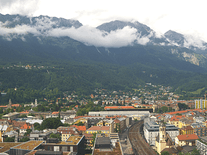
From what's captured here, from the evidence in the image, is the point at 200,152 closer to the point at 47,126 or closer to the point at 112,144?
the point at 112,144

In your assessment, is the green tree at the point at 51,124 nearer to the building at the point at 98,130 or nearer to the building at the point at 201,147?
the building at the point at 98,130

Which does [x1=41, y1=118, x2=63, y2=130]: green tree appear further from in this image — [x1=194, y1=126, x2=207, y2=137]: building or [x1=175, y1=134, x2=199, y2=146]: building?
[x1=194, y1=126, x2=207, y2=137]: building

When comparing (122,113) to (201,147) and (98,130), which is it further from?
(201,147)

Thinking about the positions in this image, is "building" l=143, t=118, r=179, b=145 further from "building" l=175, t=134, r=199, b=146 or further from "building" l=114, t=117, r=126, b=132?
"building" l=114, t=117, r=126, b=132

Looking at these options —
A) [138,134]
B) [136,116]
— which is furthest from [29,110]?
[138,134]

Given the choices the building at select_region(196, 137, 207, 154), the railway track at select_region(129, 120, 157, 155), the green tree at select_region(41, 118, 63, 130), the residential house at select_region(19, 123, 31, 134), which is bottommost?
the railway track at select_region(129, 120, 157, 155)

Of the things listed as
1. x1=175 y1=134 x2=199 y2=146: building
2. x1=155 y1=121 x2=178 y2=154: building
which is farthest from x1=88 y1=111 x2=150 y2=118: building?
x1=155 y1=121 x2=178 y2=154: building

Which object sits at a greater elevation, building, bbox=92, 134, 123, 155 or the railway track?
building, bbox=92, 134, 123, 155

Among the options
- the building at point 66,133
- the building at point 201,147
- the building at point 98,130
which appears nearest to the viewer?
the building at point 201,147

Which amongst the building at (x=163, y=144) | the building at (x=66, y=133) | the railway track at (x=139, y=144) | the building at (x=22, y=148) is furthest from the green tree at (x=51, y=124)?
the building at (x=163, y=144)

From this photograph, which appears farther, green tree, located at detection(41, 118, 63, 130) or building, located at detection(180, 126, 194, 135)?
green tree, located at detection(41, 118, 63, 130)

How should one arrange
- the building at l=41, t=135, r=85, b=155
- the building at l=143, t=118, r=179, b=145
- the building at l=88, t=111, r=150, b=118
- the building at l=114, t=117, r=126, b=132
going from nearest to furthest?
the building at l=41, t=135, r=85, b=155, the building at l=143, t=118, r=179, b=145, the building at l=114, t=117, r=126, b=132, the building at l=88, t=111, r=150, b=118

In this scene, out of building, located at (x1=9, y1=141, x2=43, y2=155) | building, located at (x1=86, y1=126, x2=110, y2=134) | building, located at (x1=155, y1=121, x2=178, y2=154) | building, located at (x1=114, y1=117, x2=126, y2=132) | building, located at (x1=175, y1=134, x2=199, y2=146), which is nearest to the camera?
building, located at (x1=9, y1=141, x2=43, y2=155)
